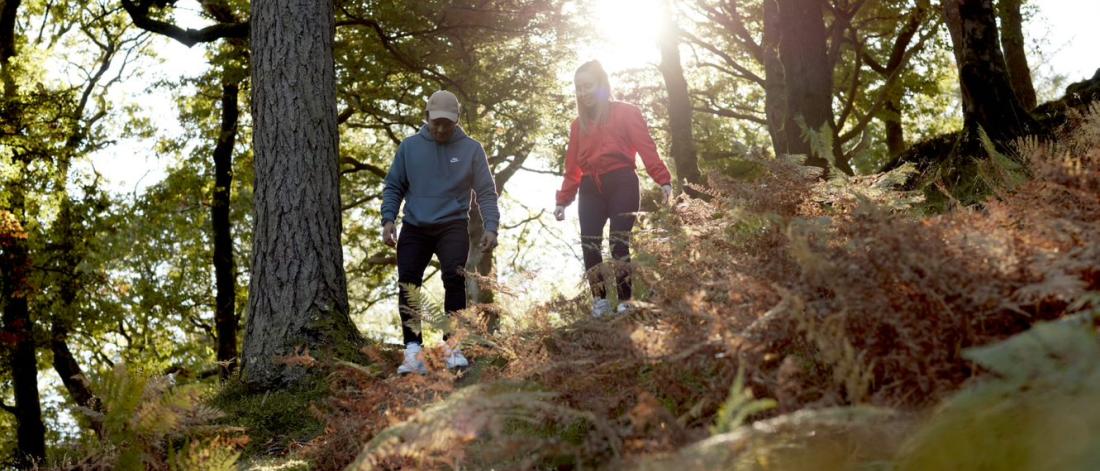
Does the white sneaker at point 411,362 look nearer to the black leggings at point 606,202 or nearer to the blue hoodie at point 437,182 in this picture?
the blue hoodie at point 437,182

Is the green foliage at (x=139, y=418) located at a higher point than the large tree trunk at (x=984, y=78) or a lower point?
lower

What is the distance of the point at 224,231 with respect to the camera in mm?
19812

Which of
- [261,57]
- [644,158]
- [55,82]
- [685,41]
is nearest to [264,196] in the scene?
[261,57]

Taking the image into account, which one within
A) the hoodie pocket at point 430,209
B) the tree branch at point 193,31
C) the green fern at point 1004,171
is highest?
the tree branch at point 193,31

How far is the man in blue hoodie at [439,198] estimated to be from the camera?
693 cm

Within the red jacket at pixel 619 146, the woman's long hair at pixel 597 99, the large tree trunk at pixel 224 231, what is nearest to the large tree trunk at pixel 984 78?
the red jacket at pixel 619 146

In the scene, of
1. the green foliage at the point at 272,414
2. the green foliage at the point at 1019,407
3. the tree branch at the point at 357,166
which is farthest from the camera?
the tree branch at the point at 357,166

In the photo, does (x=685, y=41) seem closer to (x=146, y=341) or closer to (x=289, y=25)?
(x=289, y=25)

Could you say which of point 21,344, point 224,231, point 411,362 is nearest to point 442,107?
point 411,362

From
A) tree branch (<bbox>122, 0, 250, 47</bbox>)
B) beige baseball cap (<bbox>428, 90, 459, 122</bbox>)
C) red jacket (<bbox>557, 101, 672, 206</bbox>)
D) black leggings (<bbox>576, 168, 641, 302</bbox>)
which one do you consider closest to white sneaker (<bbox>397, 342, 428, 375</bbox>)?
black leggings (<bbox>576, 168, 641, 302</bbox>)

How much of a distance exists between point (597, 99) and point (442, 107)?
1281mm

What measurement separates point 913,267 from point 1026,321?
269 millimetres

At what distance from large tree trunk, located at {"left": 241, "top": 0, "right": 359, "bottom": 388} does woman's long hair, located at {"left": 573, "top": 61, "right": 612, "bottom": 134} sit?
7.46 ft

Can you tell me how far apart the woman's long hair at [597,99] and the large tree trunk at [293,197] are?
227 centimetres
